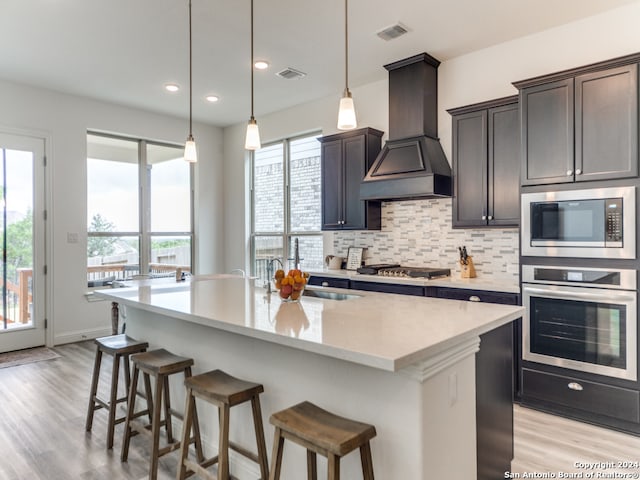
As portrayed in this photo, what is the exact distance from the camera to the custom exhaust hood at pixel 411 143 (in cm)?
384

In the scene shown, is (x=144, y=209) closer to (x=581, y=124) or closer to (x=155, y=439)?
(x=155, y=439)

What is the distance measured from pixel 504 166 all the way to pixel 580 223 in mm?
828

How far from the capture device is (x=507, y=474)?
2145 millimetres

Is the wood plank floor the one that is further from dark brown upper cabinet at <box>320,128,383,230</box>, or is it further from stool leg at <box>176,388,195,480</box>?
dark brown upper cabinet at <box>320,128,383,230</box>

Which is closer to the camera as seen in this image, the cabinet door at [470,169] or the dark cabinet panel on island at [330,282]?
the cabinet door at [470,169]

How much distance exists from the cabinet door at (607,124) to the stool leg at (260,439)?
2619 millimetres

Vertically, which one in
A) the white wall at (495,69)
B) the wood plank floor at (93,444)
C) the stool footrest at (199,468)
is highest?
the white wall at (495,69)

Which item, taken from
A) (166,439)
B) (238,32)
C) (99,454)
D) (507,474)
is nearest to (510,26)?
(238,32)

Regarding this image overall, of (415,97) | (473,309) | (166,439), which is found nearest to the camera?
(473,309)

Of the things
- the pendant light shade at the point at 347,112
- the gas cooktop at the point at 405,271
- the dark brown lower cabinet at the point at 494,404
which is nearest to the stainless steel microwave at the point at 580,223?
the gas cooktop at the point at 405,271

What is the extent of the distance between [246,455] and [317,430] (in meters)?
0.77

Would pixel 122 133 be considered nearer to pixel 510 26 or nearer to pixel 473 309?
pixel 510 26

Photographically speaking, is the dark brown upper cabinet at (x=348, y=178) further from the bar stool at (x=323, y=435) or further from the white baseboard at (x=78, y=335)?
the white baseboard at (x=78, y=335)

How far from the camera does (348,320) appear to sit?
185cm
